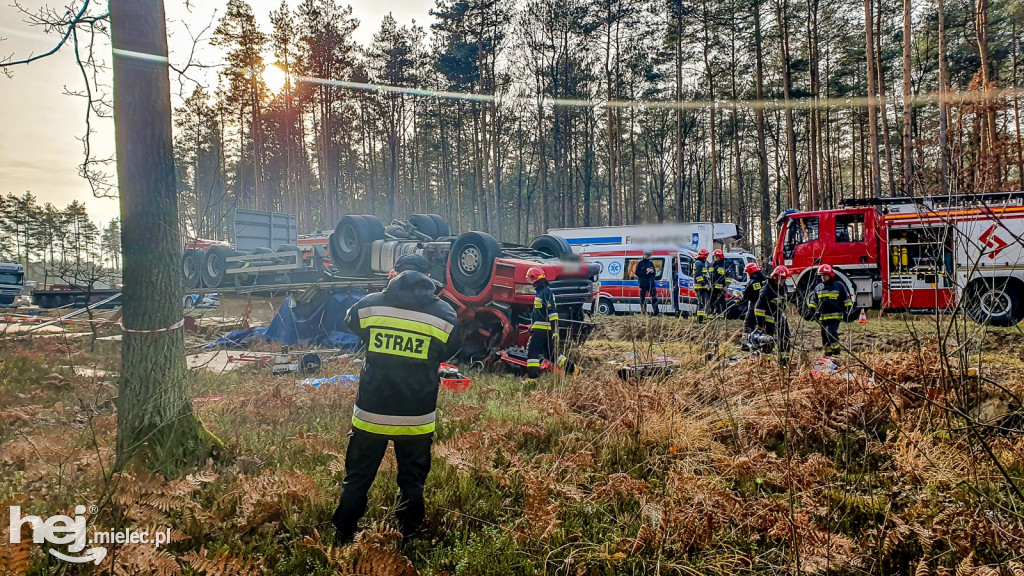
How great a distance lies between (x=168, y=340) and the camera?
3699mm

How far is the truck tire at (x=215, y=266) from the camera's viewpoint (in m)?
12.6

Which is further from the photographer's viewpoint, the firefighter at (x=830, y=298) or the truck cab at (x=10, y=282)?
the truck cab at (x=10, y=282)

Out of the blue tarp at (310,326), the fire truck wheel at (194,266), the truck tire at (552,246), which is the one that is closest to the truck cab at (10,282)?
the fire truck wheel at (194,266)

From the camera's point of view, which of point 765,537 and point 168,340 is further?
point 168,340

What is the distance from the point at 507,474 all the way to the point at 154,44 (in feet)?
12.3

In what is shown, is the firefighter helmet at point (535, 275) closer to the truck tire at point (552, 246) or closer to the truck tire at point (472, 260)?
the truck tire at point (472, 260)

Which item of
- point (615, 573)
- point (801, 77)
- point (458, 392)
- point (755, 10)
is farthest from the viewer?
point (801, 77)

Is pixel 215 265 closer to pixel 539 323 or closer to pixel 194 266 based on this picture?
pixel 194 266

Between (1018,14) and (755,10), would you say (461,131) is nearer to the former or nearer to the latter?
(755,10)

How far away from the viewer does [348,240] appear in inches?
404

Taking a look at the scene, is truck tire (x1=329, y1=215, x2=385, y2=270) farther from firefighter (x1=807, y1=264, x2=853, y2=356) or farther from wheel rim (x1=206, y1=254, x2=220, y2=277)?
firefighter (x1=807, y1=264, x2=853, y2=356)

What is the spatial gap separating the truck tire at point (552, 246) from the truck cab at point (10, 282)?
2288 cm

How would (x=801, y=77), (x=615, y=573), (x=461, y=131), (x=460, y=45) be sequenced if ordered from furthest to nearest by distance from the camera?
(x=461, y=131) → (x=460, y=45) → (x=801, y=77) → (x=615, y=573)

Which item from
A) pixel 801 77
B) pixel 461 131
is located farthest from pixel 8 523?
pixel 461 131
